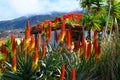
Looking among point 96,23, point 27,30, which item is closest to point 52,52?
point 27,30

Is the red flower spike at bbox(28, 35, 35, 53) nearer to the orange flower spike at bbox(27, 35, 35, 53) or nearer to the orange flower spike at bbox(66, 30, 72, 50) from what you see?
the orange flower spike at bbox(27, 35, 35, 53)

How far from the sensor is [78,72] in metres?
10.8

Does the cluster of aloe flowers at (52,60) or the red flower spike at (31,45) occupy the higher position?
the red flower spike at (31,45)

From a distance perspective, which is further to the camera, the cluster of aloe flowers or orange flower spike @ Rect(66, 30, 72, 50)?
orange flower spike @ Rect(66, 30, 72, 50)

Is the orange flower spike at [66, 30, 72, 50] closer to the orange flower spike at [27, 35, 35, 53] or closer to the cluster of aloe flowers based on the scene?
the cluster of aloe flowers

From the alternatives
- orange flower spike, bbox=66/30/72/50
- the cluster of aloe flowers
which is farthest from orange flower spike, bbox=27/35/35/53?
orange flower spike, bbox=66/30/72/50

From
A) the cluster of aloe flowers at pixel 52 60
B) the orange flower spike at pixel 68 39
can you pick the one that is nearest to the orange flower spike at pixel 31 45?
the cluster of aloe flowers at pixel 52 60

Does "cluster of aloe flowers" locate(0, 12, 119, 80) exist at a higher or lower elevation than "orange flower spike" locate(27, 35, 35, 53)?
lower

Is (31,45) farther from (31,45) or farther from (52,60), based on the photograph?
(52,60)

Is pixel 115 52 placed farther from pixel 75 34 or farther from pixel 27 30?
pixel 75 34

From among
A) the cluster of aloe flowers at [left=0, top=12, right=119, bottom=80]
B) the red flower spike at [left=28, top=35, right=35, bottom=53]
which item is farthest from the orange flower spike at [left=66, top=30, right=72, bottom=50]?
the red flower spike at [left=28, top=35, right=35, bottom=53]

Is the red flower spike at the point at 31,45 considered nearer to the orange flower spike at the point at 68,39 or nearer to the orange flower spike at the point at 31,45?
the orange flower spike at the point at 31,45

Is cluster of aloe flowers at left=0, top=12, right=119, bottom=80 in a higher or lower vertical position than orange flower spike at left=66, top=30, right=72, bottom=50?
lower

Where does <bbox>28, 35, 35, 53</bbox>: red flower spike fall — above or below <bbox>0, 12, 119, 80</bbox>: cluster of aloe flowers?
above
